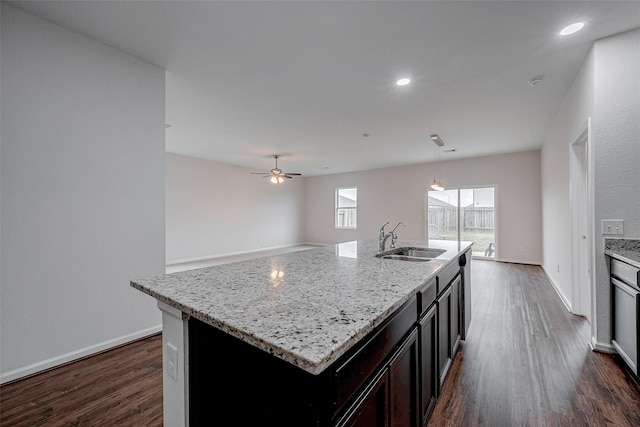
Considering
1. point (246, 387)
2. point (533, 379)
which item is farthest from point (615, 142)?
point (246, 387)

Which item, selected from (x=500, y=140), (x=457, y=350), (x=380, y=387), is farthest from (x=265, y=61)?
(x=500, y=140)

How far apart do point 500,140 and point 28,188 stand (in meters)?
6.85

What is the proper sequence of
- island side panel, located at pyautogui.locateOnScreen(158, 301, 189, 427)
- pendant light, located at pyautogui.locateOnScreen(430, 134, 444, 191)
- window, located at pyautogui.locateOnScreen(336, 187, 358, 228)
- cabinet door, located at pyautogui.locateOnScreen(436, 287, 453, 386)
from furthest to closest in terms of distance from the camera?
window, located at pyautogui.locateOnScreen(336, 187, 358, 228), pendant light, located at pyautogui.locateOnScreen(430, 134, 444, 191), cabinet door, located at pyautogui.locateOnScreen(436, 287, 453, 386), island side panel, located at pyautogui.locateOnScreen(158, 301, 189, 427)

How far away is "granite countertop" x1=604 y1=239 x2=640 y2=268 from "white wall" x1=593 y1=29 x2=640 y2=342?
44mm

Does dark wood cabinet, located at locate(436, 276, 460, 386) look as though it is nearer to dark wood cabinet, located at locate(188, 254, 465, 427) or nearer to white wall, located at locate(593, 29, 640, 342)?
dark wood cabinet, located at locate(188, 254, 465, 427)

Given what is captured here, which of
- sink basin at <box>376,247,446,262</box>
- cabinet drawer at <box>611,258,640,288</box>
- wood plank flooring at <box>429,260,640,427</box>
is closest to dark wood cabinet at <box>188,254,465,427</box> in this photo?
wood plank flooring at <box>429,260,640,427</box>

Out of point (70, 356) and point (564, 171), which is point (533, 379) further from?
point (70, 356)

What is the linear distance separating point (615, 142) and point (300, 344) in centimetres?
309

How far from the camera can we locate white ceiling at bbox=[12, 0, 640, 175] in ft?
6.54

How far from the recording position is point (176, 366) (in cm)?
107

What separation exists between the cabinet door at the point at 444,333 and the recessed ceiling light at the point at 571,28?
7.50 ft

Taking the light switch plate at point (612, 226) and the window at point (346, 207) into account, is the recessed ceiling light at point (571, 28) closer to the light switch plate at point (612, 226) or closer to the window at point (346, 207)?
the light switch plate at point (612, 226)

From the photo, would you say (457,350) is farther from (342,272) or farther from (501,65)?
(501,65)

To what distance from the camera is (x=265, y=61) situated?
2.67 metres
